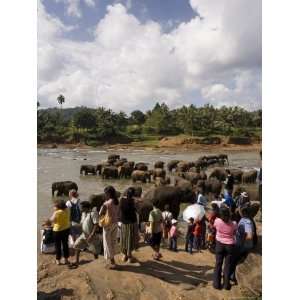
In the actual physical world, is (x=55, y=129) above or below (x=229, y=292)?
above

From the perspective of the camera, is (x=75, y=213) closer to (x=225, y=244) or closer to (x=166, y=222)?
(x=166, y=222)

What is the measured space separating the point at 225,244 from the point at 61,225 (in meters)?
2.47

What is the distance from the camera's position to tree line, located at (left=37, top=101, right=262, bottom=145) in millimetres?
37750

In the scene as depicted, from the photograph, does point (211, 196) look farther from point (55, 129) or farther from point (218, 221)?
point (55, 129)

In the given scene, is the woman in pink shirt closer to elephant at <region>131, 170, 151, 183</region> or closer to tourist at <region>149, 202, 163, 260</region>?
tourist at <region>149, 202, 163, 260</region>

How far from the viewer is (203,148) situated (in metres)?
34.9

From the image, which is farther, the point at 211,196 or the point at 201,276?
the point at 211,196

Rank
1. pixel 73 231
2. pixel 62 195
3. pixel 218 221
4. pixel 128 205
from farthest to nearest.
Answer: pixel 62 195 → pixel 73 231 → pixel 128 205 → pixel 218 221

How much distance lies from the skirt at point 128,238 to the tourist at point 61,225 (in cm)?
88

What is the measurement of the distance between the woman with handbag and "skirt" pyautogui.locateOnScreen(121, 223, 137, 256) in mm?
161

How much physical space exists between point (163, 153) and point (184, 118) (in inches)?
324

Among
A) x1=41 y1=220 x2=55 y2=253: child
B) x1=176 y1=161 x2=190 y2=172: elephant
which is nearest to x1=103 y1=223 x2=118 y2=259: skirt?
x1=41 y1=220 x2=55 y2=253: child

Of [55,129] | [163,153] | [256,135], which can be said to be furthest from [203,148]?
[55,129]

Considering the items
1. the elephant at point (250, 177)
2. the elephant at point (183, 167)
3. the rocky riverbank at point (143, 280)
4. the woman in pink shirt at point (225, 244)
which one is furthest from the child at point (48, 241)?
the elephant at point (183, 167)
